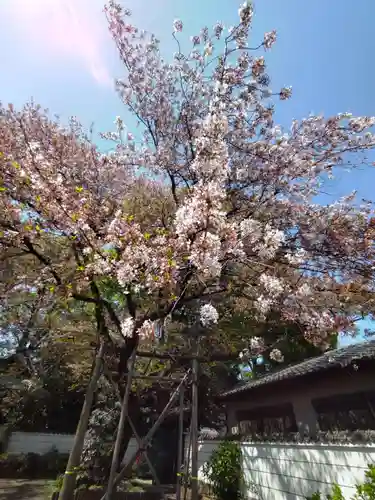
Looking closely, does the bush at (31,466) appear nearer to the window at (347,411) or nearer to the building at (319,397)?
the building at (319,397)

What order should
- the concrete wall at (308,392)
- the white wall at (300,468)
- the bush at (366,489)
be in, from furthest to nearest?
the concrete wall at (308,392) → the white wall at (300,468) → the bush at (366,489)

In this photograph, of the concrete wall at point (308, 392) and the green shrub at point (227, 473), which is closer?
the concrete wall at point (308, 392)

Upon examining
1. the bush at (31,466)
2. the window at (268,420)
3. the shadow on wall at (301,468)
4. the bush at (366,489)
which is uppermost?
the window at (268,420)

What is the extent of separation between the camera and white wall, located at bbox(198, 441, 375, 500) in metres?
5.83

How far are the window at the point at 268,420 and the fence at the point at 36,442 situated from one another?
9916 millimetres

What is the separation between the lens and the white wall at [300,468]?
583 cm

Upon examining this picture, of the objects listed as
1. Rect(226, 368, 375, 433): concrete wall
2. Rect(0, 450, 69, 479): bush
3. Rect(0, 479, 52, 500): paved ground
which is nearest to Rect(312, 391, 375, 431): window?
Rect(226, 368, 375, 433): concrete wall

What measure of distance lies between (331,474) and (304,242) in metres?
4.54

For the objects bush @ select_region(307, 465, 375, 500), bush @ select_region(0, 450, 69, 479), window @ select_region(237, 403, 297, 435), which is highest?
window @ select_region(237, 403, 297, 435)

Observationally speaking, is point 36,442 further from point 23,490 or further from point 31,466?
point 23,490

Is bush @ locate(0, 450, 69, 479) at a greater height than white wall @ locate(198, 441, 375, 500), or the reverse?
bush @ locate(0, 450, 69, 479)

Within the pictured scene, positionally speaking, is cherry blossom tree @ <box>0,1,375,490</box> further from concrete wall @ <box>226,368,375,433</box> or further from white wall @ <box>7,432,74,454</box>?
white wall @ <box>7,432,74,454</box>

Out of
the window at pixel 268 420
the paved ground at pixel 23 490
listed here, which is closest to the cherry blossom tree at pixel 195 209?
the window at pixel 268 420

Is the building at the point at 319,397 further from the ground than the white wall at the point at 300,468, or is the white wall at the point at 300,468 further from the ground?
the building at the point at 319,397
